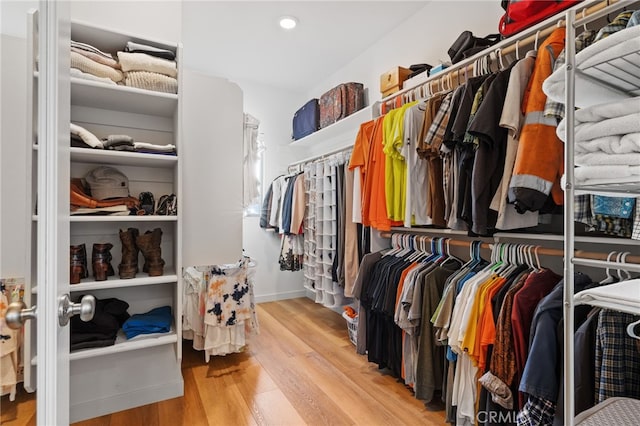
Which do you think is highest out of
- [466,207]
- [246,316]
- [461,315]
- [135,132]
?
[135,132]

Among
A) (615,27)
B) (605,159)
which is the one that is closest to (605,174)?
(605,159)

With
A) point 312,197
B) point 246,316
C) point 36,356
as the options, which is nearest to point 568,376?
point 36,356

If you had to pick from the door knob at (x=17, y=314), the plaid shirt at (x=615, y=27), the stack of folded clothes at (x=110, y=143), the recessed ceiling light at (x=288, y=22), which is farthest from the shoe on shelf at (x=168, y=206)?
the plaid shirt at (x=615, y=27)

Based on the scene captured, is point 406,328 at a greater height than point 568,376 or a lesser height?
lesser

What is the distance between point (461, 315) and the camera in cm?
154

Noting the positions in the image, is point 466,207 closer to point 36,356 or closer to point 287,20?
point 36,356

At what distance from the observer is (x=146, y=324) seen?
189cm

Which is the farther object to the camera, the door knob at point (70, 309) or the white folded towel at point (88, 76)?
the white folded towel at point (88, 76)

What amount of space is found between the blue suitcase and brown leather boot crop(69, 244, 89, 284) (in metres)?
2.46

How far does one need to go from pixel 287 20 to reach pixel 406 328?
98.0 inches

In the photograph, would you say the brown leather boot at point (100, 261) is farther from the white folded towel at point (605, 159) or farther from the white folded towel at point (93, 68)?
the white folded towel at point (605, 159)

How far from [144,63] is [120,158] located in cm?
54

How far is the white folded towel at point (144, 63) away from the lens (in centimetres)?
179

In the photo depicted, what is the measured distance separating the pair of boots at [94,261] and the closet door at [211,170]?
0.42m
